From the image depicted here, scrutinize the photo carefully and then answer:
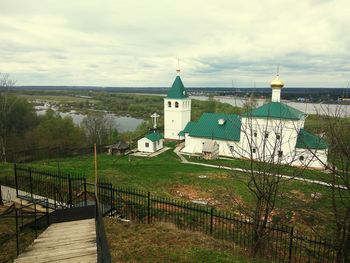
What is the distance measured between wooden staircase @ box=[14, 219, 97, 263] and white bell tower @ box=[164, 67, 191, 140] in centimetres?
3284

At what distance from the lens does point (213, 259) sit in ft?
23.6

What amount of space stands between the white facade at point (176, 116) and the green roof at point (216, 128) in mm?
4332

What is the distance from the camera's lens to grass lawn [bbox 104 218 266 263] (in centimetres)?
729

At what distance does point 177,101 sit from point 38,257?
115 feet

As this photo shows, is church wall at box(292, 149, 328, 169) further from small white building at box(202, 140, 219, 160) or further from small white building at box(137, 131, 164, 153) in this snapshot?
small white building at box(137, 131, 164, 153)

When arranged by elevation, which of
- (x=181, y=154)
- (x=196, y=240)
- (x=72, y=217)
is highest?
(x=72, y=217)

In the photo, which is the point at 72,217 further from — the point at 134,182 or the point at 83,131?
the point at 83,131

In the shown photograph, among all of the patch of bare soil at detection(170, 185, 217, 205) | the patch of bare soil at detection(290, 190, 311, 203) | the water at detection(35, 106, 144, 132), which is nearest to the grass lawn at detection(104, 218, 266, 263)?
the patch of bare soil at detection(170, 185, 217, 205)

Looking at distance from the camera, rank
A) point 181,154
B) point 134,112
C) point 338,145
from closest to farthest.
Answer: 1. point 338,145
2. point 181,154
3. point 134,112

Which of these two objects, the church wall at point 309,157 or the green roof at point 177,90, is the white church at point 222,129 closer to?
the green roof at point 177,90

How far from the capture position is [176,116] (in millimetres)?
39688

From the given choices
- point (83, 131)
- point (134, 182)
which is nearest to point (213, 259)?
point (134, 182)

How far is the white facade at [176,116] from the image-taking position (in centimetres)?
3944

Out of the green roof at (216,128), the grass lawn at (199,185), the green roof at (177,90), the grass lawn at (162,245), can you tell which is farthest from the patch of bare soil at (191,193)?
the green roof at (177,90)
